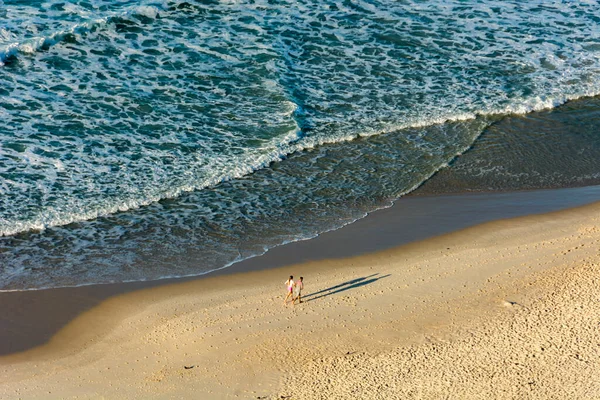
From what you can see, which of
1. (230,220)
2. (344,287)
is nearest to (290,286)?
(344,287)

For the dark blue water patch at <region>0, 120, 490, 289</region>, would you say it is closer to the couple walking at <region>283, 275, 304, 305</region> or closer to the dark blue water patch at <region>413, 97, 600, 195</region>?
the dark blue water patch at <region>413, 97, 600, 195</region>

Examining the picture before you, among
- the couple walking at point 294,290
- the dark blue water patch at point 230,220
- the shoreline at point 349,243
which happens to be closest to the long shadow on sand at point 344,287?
the couple walking at point 294,290

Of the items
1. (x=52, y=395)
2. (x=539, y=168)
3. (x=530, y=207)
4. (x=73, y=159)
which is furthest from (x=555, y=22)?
(x=52, y=395)

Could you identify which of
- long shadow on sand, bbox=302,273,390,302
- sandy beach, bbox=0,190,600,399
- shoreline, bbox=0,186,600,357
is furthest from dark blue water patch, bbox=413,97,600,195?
long shadow on sand, bbox=302,273,390,302

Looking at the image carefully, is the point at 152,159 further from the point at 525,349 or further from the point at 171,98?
the point at 525,349

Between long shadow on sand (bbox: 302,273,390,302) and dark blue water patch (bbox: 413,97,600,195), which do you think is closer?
long shadow on sand (bbox: 302,273,390,302)

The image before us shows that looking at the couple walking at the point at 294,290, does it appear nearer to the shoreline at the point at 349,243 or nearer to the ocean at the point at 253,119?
the shoreline at the point at 349,243
